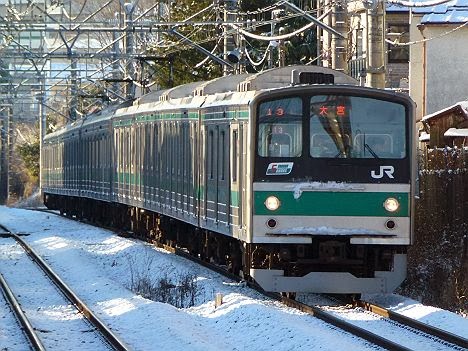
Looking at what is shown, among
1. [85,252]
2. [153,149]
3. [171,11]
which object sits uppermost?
[171,11]

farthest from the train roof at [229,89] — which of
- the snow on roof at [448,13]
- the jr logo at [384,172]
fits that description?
the snow on roof at [448,13]

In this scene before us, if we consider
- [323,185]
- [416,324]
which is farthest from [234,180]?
[416,324]

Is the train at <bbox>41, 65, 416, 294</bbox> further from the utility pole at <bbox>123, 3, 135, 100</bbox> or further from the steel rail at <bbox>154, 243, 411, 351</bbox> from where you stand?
the utility pole at <bbox>123, 3, 135, 100</bbox>

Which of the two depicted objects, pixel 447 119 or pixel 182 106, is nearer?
pixel 182 106

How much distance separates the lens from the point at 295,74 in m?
15.6

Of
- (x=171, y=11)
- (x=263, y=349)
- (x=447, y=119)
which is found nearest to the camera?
(x=263, y=349)

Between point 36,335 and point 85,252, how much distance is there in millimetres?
11725

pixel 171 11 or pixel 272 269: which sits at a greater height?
pixel 171 11

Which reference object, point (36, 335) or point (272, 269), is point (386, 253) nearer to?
point (272, 269)

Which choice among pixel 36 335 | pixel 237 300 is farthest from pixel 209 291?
pixel 36 335

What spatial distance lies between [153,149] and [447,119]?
8.64 meters

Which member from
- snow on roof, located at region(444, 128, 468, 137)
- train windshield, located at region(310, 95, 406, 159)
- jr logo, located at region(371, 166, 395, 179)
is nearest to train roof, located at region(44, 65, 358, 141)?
train windshield, located at region(310, 95, 406, 159)

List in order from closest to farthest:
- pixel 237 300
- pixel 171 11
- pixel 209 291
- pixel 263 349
A: pixel 263 349, pixel 237 300, pixel 209 291, pixel 171 11

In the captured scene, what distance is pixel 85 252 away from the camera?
24.5 m
